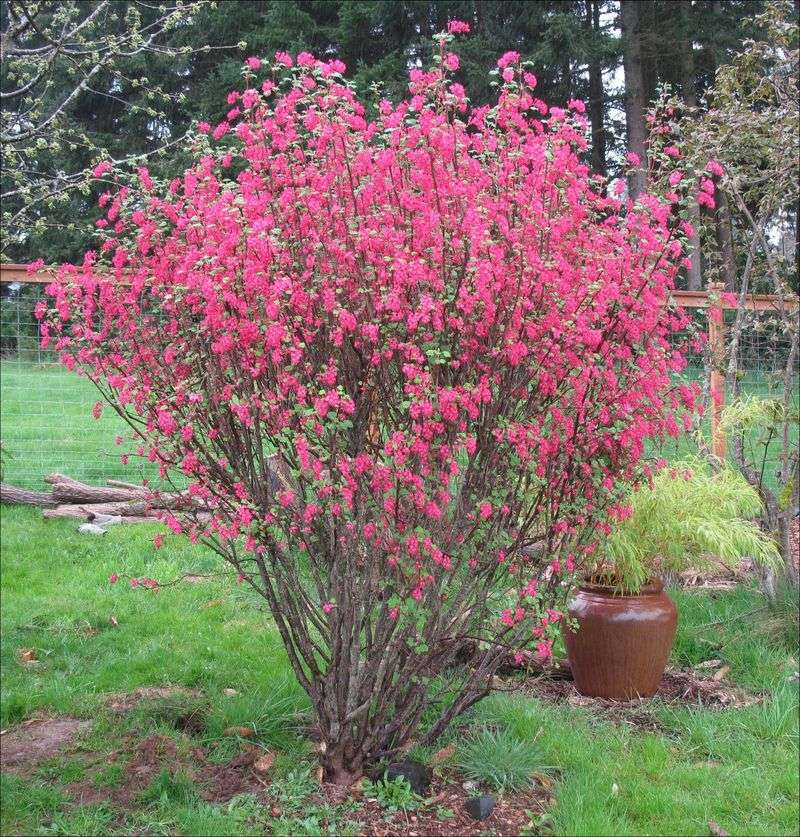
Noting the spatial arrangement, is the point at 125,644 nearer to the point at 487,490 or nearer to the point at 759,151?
the point at 487,490

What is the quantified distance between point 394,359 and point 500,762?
5.04 ft

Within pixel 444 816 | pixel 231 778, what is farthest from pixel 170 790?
pixel 444 816

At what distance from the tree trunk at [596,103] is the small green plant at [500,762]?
14.8m

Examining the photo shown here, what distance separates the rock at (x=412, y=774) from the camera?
123 inches

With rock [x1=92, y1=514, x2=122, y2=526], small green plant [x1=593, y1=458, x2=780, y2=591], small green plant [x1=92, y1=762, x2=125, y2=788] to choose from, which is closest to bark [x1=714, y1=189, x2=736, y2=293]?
small green plant [x1=593, y1=458, x2=780, y2=591]

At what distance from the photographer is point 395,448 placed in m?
2.64

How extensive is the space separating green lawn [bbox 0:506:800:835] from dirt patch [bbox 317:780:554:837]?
0.05 m

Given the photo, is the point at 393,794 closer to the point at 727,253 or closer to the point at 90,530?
the point at 90,530

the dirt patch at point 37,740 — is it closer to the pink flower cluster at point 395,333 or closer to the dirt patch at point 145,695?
the dirt patch at point 145,695

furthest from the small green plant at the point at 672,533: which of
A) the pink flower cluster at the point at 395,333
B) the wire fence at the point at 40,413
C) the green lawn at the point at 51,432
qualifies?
the green lawn at the point at 51,432

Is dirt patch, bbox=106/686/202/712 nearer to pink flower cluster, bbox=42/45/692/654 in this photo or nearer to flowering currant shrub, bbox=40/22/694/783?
flowering currant shrub, bbox=40/22/694/783

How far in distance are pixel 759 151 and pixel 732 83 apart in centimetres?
65

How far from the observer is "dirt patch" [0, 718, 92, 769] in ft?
11.0

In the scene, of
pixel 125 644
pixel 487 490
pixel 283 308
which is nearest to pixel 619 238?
pixel 487 490
